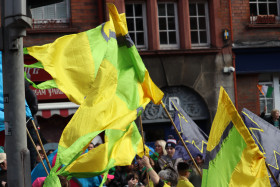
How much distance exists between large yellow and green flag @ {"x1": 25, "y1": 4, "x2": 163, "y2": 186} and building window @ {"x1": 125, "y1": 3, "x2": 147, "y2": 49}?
859cm

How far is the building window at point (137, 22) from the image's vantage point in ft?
55.7

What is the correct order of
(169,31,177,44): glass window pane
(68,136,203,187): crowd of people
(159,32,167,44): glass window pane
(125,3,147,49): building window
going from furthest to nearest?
(169,31,177,44): glass window pane, (159,32,167,44): glass window pane, (125,3,147,49): building window, (68,136,203,187): crowd of people

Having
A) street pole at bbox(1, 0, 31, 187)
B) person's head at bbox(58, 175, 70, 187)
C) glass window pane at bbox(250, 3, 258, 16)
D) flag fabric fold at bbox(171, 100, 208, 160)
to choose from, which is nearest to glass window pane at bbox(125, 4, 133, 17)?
glass window pane at bbox(250, 3, 258, 16)

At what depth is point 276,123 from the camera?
1312 centimetres

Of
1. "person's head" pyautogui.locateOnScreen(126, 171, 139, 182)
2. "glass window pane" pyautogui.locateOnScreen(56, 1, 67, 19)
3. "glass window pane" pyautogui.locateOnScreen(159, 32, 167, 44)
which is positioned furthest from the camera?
"glass window pane" pyautogui.locateOnScreen(159, 32, 167, 44)

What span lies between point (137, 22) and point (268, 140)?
29.8 feet

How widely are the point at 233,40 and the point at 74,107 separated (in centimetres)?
490

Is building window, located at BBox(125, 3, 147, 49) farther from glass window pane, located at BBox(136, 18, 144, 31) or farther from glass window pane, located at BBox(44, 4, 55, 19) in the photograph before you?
glass window pane, located at BBox(44, 4, 55, 19)

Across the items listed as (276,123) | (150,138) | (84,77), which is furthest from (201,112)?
(84,77)

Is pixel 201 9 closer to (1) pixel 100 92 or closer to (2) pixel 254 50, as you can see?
(2) pixel 254 50

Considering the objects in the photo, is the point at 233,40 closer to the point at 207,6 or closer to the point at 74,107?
the point at 207,6

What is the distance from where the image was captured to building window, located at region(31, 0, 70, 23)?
1645cm

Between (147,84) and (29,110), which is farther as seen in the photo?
(29,110)

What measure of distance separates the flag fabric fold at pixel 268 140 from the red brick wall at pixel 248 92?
8615 mm
